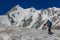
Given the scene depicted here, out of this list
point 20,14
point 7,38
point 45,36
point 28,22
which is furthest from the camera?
point 20,14

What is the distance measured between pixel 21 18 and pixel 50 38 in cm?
5013

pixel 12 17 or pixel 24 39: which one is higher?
pixel 12 17

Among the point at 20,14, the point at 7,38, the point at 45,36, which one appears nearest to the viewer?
the point at 7,38

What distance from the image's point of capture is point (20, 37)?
101ft

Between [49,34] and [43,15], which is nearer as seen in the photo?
[49,34]

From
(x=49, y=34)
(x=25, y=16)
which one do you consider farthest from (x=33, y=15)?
(x=49, y=34)

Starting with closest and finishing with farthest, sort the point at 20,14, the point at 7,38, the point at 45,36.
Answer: the point at 7,38 < the point at 45,36 < the point at 20,14

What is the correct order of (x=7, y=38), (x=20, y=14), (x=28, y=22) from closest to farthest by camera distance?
(x=7, y=38)
(x=28, y=22)
(x=20, y=14)

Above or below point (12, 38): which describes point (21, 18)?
above

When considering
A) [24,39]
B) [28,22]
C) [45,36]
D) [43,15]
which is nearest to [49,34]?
[45,36]

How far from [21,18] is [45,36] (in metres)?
49.0

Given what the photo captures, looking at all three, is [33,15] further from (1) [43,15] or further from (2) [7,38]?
(2) [7,38]

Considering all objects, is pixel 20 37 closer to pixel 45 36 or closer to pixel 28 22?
pixel 45 36

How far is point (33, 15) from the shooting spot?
78938 mm
